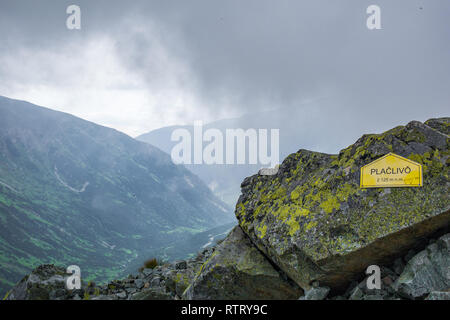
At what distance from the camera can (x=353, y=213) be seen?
253 inches

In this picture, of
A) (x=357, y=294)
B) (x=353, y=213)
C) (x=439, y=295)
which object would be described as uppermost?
(x=353, y=213)

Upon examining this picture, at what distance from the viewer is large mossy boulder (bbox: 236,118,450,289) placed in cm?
590

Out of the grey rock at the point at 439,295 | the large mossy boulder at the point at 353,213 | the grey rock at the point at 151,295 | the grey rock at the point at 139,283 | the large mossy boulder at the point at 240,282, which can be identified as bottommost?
the grey rock at the point at 139,283

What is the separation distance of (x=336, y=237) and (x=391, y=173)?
2.05m

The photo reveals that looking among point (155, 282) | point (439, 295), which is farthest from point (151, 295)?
point (439, 295)

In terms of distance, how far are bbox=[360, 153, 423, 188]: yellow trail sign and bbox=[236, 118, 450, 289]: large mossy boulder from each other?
13 centimetres

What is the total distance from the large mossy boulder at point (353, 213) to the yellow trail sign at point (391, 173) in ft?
0.43

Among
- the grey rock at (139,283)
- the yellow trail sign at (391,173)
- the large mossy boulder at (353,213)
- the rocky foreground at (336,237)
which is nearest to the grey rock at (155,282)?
the grey rock at (139,283)

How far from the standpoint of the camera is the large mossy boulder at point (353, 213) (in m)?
5.90

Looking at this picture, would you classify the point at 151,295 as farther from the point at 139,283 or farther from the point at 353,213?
the point at 353,213

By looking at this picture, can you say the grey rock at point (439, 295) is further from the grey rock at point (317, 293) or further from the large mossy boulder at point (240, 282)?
the large mossy boulder at point (240, 282)
